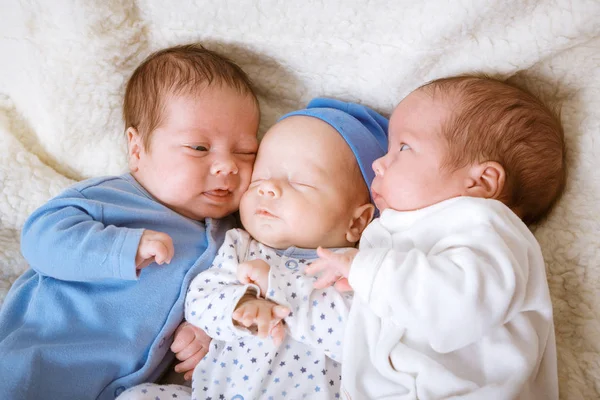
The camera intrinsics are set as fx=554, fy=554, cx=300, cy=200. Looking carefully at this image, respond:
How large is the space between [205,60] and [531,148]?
93 cm

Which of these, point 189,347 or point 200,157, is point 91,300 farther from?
point 200,157

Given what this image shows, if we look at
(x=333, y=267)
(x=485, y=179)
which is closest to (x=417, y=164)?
(x=485, y=179)

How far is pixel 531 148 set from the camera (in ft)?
4.22

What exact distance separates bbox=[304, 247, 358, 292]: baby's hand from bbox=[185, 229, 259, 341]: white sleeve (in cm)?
17

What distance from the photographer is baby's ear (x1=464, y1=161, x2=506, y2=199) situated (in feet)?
4.05

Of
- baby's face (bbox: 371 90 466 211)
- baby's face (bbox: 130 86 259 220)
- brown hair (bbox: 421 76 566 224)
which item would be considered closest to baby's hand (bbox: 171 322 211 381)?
baby's face (bbox: 130 86 259 220)

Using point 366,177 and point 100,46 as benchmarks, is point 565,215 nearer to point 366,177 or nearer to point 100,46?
point 366,177

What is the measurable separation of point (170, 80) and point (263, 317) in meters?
0.75

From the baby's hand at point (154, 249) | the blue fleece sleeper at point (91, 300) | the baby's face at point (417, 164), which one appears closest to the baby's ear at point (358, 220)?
the baby's face at point (417, 164)

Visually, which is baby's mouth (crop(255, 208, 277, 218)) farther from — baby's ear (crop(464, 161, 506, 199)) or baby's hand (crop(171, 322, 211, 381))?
baby's ear (crop(464, 161, 506, 199))

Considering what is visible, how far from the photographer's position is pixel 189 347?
1416 mm

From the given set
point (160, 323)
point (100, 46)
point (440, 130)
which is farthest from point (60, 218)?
point (440, 130)

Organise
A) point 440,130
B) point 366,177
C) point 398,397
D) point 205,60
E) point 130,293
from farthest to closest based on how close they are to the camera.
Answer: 1. point 205,60
2. point 366,177
3. point 130,293
4. point 440,130
5. point 398,397

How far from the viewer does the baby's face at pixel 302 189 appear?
1426 mm
